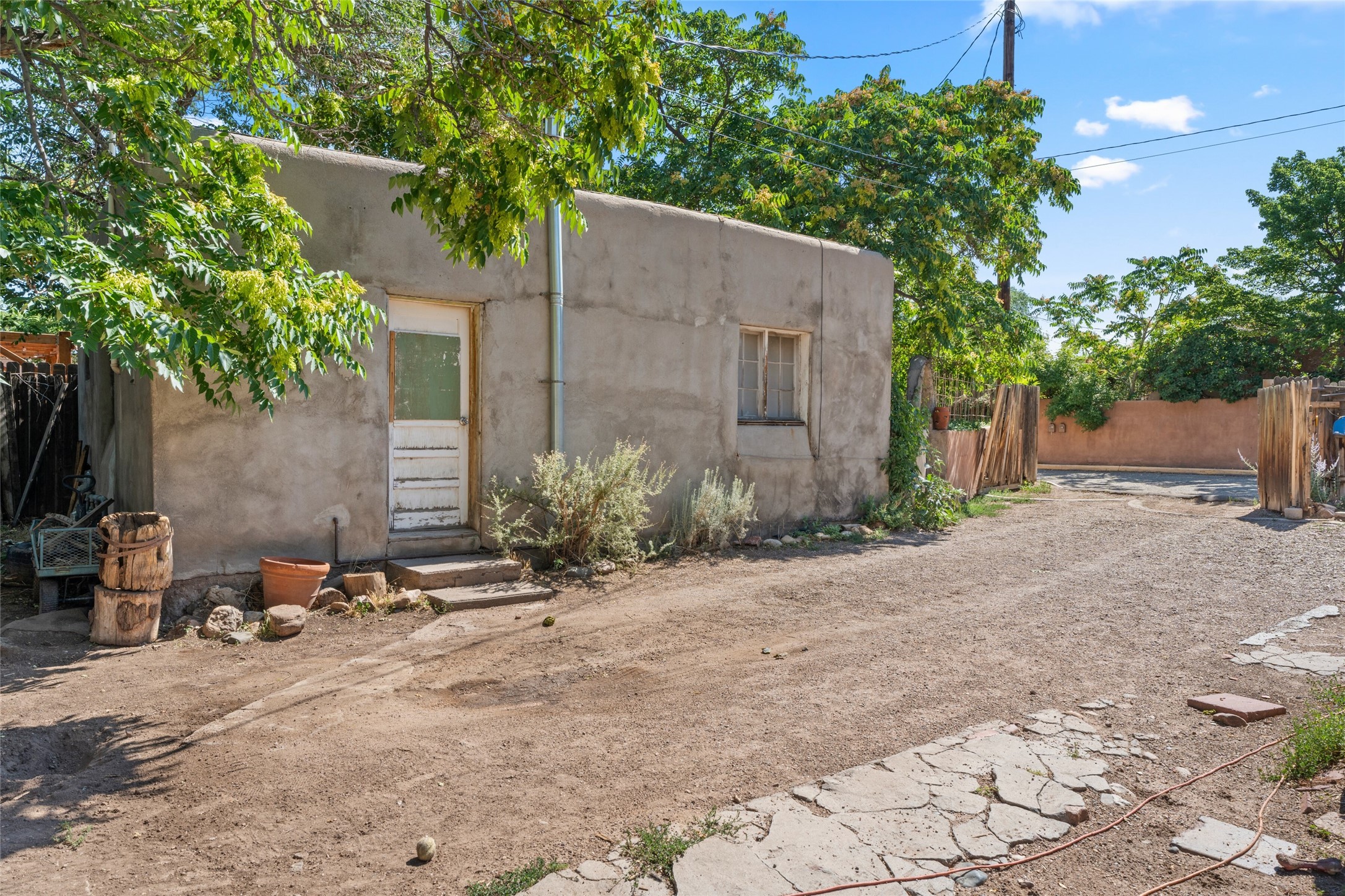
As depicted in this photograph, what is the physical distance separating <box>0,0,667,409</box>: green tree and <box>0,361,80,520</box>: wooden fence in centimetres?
556

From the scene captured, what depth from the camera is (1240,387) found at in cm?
2081

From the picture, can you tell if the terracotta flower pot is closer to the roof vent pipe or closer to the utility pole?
the roof vent pipe

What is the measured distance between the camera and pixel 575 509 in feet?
24.8

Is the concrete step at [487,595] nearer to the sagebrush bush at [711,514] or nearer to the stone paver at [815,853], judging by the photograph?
the sagebrush bush at [711,514]

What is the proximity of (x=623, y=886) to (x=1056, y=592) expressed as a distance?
5514 mm

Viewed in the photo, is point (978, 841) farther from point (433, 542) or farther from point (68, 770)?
point (433, 542)

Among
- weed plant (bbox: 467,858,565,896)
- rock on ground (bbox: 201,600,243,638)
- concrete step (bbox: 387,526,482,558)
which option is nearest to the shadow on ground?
rock on ground (bbox: 201,600,243,638)

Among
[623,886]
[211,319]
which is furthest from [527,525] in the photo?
[623,886]

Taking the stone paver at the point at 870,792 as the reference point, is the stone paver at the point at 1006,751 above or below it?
above

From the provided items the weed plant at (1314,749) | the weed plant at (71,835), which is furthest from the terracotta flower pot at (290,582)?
the weed plant at (1314,749)

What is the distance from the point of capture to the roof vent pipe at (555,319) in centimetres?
778

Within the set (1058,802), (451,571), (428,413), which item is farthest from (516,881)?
(428,413)

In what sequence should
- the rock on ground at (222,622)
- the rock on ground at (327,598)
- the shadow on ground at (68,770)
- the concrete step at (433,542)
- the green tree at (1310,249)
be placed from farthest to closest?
the green tree at (1310,249)
the concrete step at (433,542)
the rock on ground at (327,598)
the rock on ground at (222,622)
the shadow on ground at (68,770)

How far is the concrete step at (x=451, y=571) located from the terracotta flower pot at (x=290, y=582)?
0.70 metres
